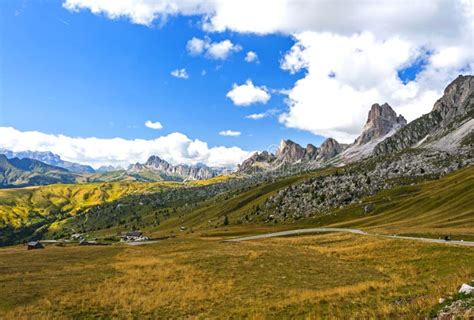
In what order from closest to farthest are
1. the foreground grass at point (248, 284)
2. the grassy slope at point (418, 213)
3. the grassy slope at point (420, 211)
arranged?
1. the foreground grass at point (248, 284)
2. the grassy slope at point (418, 213)
3. the grassy slope at point (420, 211)

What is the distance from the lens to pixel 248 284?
1462 inches

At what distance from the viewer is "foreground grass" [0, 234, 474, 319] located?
26.0m

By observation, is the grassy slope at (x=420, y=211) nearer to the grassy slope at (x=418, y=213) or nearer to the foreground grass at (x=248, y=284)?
the grassy slope at (x=418, y=213)

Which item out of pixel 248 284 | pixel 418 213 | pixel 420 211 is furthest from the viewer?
pixel 420 211

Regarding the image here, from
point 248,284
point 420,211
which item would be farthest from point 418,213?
point 248,284

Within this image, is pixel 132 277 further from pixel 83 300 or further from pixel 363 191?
pixel 363 191

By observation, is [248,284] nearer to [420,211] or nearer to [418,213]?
[418,213]

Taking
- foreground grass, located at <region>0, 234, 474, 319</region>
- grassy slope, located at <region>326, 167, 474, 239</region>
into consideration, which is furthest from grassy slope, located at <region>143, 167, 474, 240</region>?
foreground grass, located at <region>0, 234, 474, 319</region>

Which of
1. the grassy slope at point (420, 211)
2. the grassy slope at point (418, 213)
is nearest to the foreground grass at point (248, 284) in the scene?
the grassy slope at point (418, 213)

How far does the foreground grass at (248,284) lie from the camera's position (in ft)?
85.3

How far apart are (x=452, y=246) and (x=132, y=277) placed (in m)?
40.7

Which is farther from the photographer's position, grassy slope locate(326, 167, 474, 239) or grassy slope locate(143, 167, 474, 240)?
grassy slope locate(326, 167, 474, 239)

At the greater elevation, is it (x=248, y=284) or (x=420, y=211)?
(x=248, y=284)

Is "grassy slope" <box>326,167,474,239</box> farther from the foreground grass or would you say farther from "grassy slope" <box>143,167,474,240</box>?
the foreground grass
